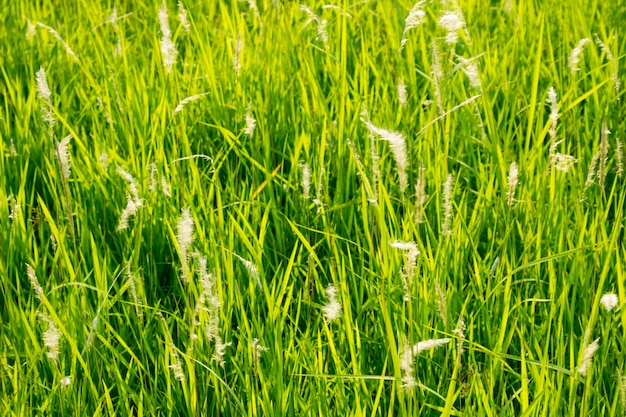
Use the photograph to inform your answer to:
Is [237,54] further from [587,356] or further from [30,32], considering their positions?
[587,356]

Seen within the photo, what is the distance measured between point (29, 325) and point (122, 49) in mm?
1129

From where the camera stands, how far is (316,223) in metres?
1.90

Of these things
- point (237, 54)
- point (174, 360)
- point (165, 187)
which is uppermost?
point (237, 54)

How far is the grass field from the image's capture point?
1.42 meters

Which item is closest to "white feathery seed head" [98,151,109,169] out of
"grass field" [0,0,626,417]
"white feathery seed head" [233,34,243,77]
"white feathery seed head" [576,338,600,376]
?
"grass field" [0,0,626,417]

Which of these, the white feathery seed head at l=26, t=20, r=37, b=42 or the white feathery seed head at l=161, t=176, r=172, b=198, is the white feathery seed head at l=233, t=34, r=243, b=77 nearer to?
the white feathery seed head at l=161, t=176, r=172, b=198

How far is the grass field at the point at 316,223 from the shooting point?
4.67ft

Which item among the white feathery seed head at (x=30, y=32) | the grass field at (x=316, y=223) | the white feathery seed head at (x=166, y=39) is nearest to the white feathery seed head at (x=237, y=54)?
the grass field at (x=316, y=223)

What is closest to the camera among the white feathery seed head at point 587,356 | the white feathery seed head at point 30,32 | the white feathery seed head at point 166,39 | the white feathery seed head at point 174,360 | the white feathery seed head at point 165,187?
the white feathery seed head at point 587,356

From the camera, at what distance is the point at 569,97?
7.06 feet

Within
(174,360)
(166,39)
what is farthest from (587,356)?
(166,39)

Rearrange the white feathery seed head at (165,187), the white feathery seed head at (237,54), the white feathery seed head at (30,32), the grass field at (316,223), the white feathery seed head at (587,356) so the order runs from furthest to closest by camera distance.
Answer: the white feathery seed head at (30,32)
the white feathery seed head at (237,54)
the white feathery seed head at (165,187)
the grass field at (316,223)
the white feathery seed head at (587,356)

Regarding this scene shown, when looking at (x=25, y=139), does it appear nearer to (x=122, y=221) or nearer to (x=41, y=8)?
(x=122, y=221)

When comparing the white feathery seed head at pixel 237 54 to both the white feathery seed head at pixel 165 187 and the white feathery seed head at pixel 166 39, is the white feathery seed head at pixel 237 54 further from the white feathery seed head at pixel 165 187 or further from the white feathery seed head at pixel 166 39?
the white feathery seed head at pixel 165 187
